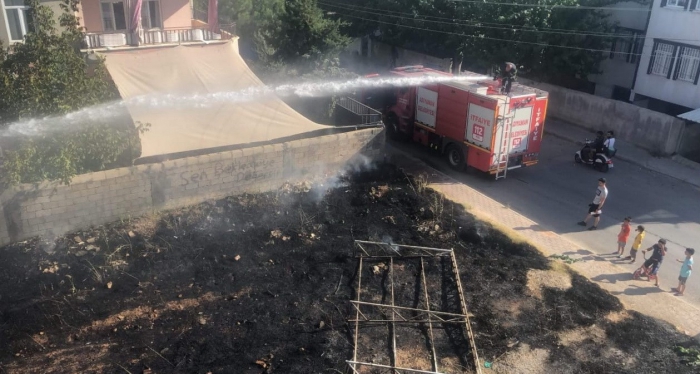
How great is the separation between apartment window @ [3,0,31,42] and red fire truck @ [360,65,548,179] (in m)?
11.9

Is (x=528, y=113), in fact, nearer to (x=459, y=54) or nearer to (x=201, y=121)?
(x=201, y=121)

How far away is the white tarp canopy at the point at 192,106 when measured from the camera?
1493 cm

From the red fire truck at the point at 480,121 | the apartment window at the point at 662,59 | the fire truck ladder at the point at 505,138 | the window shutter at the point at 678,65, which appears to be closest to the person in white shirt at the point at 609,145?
the red fire truck at the point at 480,121

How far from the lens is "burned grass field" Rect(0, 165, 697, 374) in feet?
31.6

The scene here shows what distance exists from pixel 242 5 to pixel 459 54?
428 inches

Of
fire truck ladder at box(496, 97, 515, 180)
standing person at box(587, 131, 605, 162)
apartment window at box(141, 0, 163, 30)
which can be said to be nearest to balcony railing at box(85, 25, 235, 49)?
apartment window at box(141, 0, 163, 30)

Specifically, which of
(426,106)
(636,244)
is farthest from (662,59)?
(636,244)

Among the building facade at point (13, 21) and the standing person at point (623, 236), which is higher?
the building facade at point (13, 21)

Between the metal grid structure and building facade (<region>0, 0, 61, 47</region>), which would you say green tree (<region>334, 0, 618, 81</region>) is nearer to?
the metal grid structure

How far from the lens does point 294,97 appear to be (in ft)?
68.7

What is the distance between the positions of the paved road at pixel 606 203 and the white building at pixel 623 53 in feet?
23.5

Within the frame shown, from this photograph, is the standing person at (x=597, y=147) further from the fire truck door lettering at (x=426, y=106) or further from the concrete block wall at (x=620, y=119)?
the fire truck door lettering at (x=426, y=106)

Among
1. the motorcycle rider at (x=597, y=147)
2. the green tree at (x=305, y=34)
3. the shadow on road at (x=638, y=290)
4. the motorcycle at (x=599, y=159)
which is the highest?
the green tree at (x=305, y=34)

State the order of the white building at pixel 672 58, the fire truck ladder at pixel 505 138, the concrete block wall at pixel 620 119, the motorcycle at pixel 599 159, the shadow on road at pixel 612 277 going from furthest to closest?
the white building at pixel 672 58 → the concrete block wall at pixel 620 119 → the motorcycle at pixel 599 159 → the fire truck ladder at pixel 505 138 → the shadow on road at pixel 612 277
